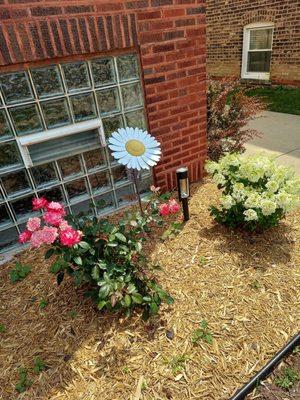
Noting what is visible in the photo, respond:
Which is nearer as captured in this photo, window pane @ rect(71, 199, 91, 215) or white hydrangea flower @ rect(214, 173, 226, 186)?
white hydrangea flower @ rect(214, 173, 226, 186)

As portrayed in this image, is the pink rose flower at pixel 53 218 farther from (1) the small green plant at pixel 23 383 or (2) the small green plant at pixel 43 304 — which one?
(1) the small green plant at pixel 23 383

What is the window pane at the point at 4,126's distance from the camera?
242 centimetres

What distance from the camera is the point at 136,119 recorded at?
3.10 m

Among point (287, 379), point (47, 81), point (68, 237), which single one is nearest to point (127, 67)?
point (47, 81)

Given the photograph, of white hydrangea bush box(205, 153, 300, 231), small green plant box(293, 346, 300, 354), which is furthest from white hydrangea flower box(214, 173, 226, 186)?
small green plant box(293, 346, 300, 354)

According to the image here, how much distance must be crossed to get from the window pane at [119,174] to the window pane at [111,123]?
0.40 m

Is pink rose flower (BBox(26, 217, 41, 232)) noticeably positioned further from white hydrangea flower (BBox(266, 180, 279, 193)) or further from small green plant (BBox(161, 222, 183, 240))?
white hydrangea flower (BBox(266, 180, 279, 193))

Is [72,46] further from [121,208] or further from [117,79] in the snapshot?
[121,208]

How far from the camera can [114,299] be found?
186 cm

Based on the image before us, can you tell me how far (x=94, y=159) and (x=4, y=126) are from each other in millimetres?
884

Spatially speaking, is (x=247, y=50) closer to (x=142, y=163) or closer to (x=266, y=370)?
(x=142, y=163)

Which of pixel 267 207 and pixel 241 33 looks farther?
pixel 241 33

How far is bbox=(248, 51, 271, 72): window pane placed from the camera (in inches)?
336

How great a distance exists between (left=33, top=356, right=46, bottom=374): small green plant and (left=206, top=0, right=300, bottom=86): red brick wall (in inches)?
345
